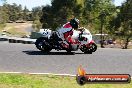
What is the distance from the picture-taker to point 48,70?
1104 centimetres

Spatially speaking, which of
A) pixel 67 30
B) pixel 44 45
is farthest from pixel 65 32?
pixel 44 45

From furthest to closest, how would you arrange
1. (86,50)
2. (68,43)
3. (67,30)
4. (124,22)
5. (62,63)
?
(124,22) < (86,50) < (68,43) < (67,30) < (62,63)

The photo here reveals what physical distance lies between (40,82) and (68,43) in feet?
22.8

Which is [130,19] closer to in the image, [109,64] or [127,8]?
[127,8]

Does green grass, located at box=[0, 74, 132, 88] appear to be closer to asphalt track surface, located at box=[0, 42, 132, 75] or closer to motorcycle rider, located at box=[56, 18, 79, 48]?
asphalt track surface, located at box=[0, 42, 132, 75]

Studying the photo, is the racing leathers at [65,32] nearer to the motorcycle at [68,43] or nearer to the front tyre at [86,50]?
the motorcycle at [68,43]

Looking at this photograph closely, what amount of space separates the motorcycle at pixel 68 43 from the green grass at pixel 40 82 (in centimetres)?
604

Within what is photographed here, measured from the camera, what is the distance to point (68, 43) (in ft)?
51.9

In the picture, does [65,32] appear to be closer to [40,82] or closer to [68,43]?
[68,43]

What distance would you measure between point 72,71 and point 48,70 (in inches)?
27.8

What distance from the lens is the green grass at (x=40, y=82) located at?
8.59 m

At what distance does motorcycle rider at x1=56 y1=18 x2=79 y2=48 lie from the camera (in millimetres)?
15633

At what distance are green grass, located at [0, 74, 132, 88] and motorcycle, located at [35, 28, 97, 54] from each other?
6039 millimetres

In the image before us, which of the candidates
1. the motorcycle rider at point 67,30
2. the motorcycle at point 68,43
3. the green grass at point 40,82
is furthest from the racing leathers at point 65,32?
the green grass at point 40,82
